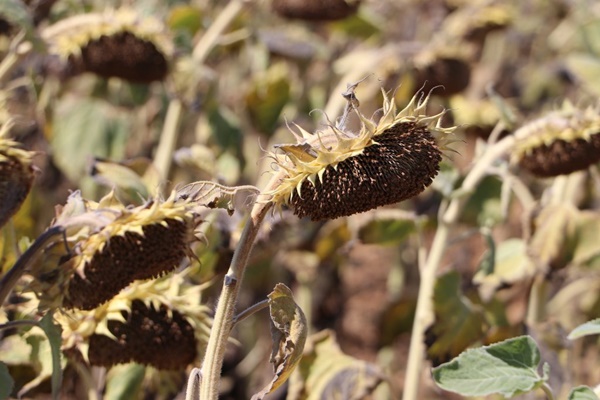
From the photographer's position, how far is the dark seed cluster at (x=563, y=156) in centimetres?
149

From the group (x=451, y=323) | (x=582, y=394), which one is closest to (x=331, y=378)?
(x=451, y=323)

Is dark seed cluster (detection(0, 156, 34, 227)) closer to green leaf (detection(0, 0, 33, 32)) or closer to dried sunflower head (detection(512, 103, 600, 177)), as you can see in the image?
green leaf (detection(0, 0, 33, 32))

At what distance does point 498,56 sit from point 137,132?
1.54 metres

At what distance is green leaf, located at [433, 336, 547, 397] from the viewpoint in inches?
43.9

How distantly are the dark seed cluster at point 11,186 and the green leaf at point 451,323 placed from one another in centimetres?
83

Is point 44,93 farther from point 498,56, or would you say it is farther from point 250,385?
point 498,56

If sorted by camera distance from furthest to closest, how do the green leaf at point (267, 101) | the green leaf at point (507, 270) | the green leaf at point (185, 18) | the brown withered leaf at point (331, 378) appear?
the green leaf at point (267, 101), the green leaf at point (185, 18), the green leaf at point (507, 270), the brown withered leaf at point (331, 378)

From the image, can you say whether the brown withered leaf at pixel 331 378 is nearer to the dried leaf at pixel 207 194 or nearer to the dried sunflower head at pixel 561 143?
the dried sunflower head at pixel 561 143

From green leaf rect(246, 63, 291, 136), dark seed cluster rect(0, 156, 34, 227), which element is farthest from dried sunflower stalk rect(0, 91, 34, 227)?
green leaf rect(246, 63, 291, 136)

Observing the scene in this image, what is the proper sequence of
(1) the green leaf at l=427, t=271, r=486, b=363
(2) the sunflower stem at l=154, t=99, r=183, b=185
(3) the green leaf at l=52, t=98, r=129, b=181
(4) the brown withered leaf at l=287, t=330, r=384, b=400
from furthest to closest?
(3) the green leaf at l=52, t=98, r=129, b=181 < (2) the sunflower stem at l=154, t=99, r=183, b=185 < (1) the green leaf at l=427, t=271, r=486, b=363 < (4) the brown withered leaf at l=287, t=330, r=384, b=400

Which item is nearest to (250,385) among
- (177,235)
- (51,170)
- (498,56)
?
(51,170)

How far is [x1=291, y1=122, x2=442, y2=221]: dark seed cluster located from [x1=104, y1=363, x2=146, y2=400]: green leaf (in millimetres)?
623

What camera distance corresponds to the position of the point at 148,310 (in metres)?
1.26

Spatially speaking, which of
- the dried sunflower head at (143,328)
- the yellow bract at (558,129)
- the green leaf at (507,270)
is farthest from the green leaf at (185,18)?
the dried sunflower head at (143,328)
